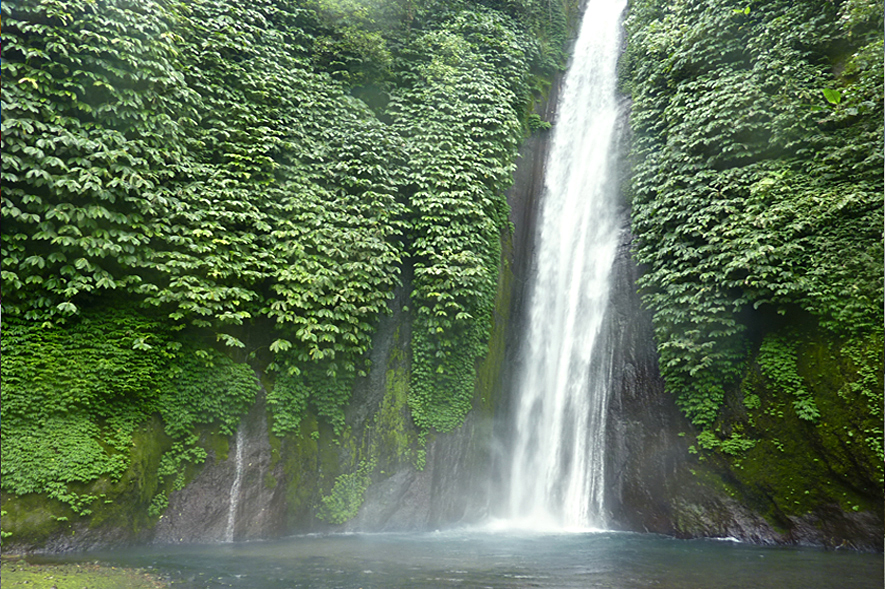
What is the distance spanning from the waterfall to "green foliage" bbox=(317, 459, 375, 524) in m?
3.59

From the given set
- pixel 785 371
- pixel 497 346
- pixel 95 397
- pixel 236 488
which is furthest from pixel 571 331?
pixel 95 397

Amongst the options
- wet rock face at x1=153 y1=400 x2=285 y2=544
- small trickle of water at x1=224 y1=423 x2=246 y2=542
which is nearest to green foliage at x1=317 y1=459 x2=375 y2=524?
wet rock face at x1=153 y1=400 x2=285 y2=544

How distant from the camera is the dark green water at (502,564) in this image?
21.0ft

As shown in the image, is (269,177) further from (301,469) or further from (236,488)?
(236,488)

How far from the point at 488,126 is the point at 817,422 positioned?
29.8ft

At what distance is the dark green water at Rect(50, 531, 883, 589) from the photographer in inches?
252

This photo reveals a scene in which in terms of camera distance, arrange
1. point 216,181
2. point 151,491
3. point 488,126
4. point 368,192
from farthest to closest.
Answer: point 488,126
point 368,192
point 216,181
point 151,491

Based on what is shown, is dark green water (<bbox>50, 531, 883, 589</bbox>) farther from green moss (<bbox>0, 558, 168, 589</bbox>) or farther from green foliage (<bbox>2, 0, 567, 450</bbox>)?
green foliage (<bbox>2, 0, 567, 450</bbox>)

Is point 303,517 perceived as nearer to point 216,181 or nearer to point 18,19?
point 216,181

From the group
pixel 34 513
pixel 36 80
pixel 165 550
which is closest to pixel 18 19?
pixel 36 80

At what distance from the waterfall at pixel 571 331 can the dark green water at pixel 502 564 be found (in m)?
2.08

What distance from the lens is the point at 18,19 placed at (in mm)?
7730

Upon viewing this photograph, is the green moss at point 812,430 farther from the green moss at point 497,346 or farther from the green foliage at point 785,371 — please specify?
the green moss at point 497,346

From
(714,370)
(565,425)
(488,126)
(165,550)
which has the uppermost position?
(488,126)
